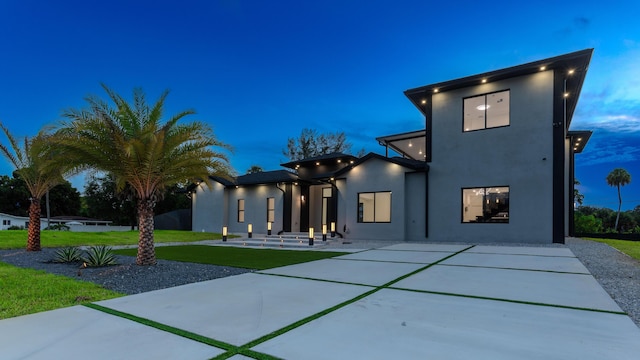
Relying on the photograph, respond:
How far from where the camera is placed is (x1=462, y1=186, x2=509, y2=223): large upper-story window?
494 inches

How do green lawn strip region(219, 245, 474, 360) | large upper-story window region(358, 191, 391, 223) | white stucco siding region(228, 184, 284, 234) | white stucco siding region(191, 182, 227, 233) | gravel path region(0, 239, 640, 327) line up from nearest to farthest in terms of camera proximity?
1. green lawn strip region(219, 245, 474, 360)
2. gravel path region(0, 239, 640, 327)
3. large upper-story window region(358, 191, 391, 223)
4. white stucco siding region(228, 184, 284, 234)
5. white stucco siding region(191, 182, 227, 233)

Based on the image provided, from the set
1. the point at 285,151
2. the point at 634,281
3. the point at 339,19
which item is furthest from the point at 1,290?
the point at 285,151

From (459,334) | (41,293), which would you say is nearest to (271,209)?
(41,293)

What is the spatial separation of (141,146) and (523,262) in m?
8.93

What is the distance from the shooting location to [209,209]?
21.9m

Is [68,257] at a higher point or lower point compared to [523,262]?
lower

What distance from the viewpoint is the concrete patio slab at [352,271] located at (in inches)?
228

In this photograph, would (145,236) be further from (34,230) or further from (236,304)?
(34,230)

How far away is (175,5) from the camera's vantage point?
20797mm

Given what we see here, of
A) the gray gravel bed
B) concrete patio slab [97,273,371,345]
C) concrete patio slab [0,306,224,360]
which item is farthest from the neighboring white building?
concrete patio slab [0,306,224,360]

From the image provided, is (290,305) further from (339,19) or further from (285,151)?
(285,151)

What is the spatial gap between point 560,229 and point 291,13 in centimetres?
2244

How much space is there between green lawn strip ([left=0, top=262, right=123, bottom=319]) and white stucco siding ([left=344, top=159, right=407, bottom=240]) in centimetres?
1154

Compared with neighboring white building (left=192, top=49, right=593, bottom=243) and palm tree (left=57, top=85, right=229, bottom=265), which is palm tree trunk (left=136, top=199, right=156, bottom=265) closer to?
palm tree (left=57, top=85, right=229, bottom=265)
